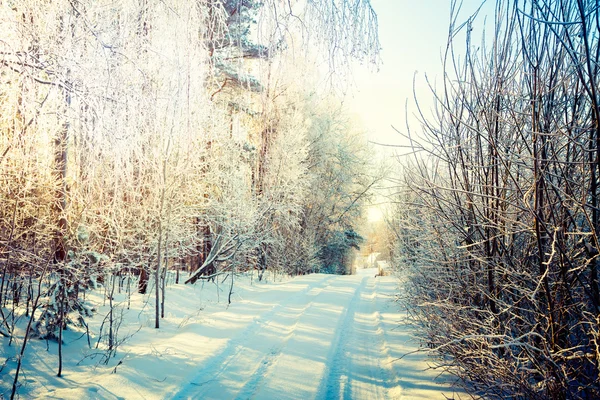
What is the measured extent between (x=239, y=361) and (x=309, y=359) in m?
1.00

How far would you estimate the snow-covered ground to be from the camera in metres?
3.73

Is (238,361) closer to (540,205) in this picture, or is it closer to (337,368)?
(337,368)

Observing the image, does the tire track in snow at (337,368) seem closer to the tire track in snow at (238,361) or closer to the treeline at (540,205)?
the tire track in snow at (238,361)

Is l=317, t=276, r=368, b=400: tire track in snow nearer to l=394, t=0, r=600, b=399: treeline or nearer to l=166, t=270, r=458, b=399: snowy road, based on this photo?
l=166, t=270, r=458, b=399: snowy road

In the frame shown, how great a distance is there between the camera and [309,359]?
480 centimetres

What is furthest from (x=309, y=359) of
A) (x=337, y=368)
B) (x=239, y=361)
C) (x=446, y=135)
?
(x=446, y=135)

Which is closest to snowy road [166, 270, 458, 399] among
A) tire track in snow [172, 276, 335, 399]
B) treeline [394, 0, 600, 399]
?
tire track in snow [172, 276, 335, 399]

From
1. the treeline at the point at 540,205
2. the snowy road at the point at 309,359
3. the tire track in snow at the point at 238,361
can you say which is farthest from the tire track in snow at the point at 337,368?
the treeline at the point at 540,205

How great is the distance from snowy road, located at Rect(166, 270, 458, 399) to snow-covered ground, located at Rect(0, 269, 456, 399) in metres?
0.01

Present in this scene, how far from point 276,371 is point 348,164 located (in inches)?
753

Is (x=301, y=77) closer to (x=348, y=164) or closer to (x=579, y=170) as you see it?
(x=579, y=170)

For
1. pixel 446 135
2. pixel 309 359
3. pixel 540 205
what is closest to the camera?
pixel 540 205

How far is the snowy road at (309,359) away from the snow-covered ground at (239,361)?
0.01 metres

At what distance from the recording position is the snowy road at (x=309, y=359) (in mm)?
3846
